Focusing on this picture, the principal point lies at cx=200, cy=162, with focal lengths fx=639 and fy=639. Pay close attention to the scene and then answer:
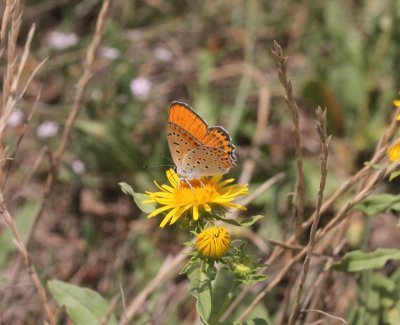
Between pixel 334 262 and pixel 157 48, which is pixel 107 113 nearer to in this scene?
pixel 157 48

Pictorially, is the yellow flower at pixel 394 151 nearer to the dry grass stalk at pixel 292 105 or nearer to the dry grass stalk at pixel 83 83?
the dry grass stalk at pixel 292 105

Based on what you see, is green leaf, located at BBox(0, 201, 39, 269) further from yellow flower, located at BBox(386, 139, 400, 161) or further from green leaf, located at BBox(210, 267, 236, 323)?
yellow flower, located at BBox(386, 139, 400, 161)

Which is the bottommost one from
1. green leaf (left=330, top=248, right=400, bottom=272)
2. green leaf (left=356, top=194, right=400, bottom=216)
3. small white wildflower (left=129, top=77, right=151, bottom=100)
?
green leaf (left=330, top=248, right=400, bottom=272)

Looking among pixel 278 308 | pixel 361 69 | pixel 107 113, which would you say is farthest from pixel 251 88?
pixel 278 308

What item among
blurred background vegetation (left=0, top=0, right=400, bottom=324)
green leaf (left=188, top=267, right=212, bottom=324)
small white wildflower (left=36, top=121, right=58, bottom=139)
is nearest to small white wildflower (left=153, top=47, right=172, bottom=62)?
blurred background vegetation (left=0, top=0, right=400, bottom=324)

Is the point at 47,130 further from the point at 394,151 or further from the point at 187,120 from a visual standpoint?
the point at 394,151
